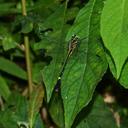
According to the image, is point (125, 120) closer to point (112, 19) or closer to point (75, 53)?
point (75, 53)

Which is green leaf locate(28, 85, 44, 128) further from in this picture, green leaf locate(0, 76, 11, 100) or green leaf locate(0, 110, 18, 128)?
green leaf locate(0, 76, 11, 100)

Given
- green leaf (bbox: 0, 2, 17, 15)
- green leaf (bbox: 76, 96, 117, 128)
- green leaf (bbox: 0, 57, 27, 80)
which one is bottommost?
green leaf (bbox: 76, 96, 117, 128)

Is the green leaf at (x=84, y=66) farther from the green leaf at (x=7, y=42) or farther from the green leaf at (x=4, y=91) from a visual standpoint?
the green leaf at (x=4, y=91)

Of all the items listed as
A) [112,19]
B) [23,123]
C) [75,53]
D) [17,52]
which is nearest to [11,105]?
[23,123]

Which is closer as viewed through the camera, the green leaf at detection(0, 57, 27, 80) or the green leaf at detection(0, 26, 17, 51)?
the green leaf at detection(0, 26, 17, 51)

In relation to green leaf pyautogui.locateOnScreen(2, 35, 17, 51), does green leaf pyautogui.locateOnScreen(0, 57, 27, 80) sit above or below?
below

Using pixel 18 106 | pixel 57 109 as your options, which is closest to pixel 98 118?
pixel 57 109

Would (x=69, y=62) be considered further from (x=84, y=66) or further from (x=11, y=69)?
(x=11, y=69)

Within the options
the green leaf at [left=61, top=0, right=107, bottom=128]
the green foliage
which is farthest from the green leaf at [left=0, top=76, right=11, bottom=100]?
the green leaf at [left=61, top=0, right=107, bottom=128]

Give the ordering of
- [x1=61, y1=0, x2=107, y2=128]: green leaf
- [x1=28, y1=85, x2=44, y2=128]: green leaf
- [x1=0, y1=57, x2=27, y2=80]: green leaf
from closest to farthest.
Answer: [x1=61, y1=0, x2=107, y2=128]: green leaf < [x1=28, y1=85, x2=44, y2=128]: green leaf < [x1=0, y1=57, x2=27, y2=80]: green leaf
